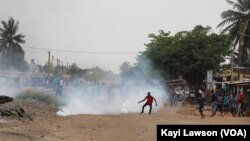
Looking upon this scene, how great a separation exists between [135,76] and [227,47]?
604 inches

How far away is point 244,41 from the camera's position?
5019 centimetres

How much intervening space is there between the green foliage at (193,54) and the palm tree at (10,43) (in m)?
34.8

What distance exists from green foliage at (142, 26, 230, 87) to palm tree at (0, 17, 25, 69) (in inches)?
1370

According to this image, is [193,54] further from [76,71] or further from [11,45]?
[76,71]

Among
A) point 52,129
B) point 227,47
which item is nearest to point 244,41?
point 227,47

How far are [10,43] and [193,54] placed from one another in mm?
41867

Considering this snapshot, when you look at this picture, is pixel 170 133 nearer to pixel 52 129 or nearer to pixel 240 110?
pixel 52 129

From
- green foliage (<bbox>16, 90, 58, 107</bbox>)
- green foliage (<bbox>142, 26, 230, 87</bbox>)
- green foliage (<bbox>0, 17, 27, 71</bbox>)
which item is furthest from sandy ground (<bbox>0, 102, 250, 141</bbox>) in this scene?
green foliage (<bbox>0, 17, 27, 71</bbox>)

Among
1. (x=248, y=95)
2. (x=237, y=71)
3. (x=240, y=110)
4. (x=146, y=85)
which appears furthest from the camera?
(x=146, y=85)

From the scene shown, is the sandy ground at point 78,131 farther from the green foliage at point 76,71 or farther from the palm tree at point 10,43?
the green foliage at point 76,71

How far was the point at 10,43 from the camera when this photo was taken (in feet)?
267

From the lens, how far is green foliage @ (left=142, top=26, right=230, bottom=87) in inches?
1903

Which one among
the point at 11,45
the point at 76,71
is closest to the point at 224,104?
the point at 11,45

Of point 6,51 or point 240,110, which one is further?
point 6,51
